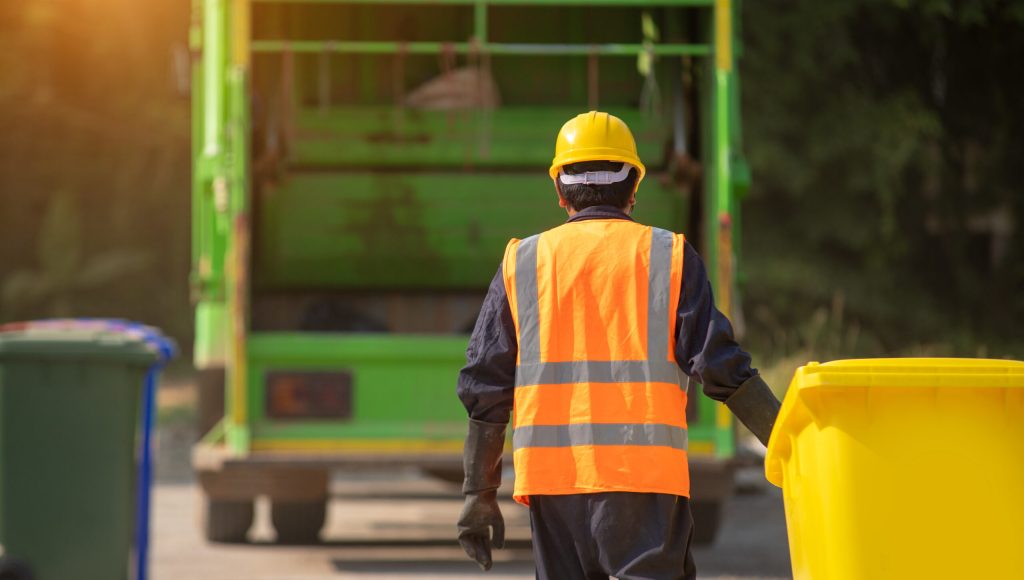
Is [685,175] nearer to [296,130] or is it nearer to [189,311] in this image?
[296,130]

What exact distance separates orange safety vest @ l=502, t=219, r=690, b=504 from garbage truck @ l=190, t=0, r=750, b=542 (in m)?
3.60

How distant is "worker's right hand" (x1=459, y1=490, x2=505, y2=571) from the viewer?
3871 millimetres

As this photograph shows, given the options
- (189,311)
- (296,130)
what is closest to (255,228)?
(296,130)

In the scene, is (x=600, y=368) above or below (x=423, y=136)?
below

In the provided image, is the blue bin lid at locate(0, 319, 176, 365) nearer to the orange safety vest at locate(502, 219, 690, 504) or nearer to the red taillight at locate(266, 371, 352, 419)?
the red taillight at locate(266, 371, 352, 419)

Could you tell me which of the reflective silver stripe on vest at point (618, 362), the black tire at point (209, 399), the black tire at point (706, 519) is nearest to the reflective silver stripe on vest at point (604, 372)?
the reflective silver stripe on vest at point (618, 362)

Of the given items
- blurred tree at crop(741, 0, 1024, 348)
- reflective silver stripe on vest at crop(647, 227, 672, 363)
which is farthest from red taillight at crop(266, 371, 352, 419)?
blurred tree at crop(741, 0, 1024, 348)

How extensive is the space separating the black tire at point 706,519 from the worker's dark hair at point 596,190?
4198 millimetres

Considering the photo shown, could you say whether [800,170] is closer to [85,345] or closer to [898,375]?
[85,345]

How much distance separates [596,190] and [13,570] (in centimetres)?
277

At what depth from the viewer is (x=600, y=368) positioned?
12.3 ft

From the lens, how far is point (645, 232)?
150 inches

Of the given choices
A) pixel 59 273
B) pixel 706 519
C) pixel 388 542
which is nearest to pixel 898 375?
pixel 706 519

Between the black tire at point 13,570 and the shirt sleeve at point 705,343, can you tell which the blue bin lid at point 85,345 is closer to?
the black tire at point 13,570
